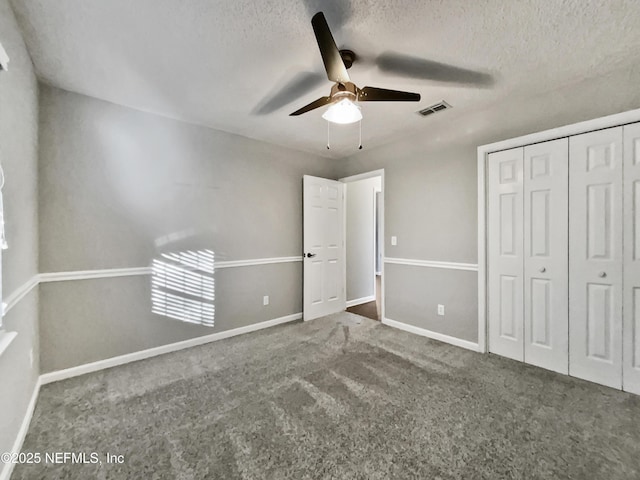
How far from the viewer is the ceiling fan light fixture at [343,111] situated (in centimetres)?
182

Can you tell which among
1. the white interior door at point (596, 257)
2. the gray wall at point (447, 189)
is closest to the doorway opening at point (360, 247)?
the gray wall at point (447, 189)

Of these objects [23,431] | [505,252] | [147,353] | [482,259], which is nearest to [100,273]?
[147,353]

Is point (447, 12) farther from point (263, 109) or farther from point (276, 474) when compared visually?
point (276, 474)

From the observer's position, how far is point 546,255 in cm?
241

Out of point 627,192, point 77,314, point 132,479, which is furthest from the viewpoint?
point 77,314

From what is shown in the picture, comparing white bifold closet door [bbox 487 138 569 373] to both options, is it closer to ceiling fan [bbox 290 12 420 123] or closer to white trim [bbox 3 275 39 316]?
ceiling fan [bbox 290 12 420 123]

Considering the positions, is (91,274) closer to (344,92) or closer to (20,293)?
(20,293)

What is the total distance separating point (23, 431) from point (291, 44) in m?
2.91

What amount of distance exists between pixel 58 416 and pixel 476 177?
3.98m

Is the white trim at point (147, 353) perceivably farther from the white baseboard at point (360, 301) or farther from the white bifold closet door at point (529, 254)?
the white bifold closet door at point (529, 254)

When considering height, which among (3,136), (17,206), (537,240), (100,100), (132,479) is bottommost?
(132,479)

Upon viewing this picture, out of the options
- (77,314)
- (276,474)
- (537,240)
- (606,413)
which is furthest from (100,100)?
(606,413)

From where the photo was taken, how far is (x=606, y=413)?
5.91 ft

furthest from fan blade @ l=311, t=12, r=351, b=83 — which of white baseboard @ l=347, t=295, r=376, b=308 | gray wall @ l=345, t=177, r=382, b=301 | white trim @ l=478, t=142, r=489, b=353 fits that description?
white baseboard @ l=347, t=295, r=376, b=308
